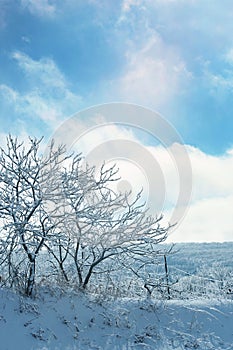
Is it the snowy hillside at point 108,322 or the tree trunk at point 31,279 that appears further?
the tree trunk at point 31,279

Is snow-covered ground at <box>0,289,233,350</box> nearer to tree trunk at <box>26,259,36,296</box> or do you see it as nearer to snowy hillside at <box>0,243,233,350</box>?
snowy hillside at <box>0,243,233,350</box>

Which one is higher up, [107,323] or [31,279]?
[31,279]

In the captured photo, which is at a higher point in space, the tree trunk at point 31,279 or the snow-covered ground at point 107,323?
the tree trunk at point 31,279

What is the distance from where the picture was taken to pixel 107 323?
8.71 metres

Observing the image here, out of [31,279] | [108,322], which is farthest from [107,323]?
[31,279]

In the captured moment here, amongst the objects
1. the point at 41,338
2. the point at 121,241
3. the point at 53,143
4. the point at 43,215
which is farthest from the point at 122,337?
the point at 53,143

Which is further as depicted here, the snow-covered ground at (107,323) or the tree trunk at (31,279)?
the tree trunk at (31,279)

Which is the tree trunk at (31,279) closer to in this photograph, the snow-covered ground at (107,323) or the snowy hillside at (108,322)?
the snowy hillside at (108,322)

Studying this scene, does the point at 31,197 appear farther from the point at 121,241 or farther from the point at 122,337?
the point at 122,337

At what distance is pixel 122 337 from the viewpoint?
8375mm

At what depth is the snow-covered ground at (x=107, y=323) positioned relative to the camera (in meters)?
7.82

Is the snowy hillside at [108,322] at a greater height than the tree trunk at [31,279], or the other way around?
the tree trunk at [31,279]

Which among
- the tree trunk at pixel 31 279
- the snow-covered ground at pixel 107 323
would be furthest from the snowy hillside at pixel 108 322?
the tree trunk at pixel 31 279

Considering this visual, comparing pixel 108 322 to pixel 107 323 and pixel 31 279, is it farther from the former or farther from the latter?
pixel 31 279
